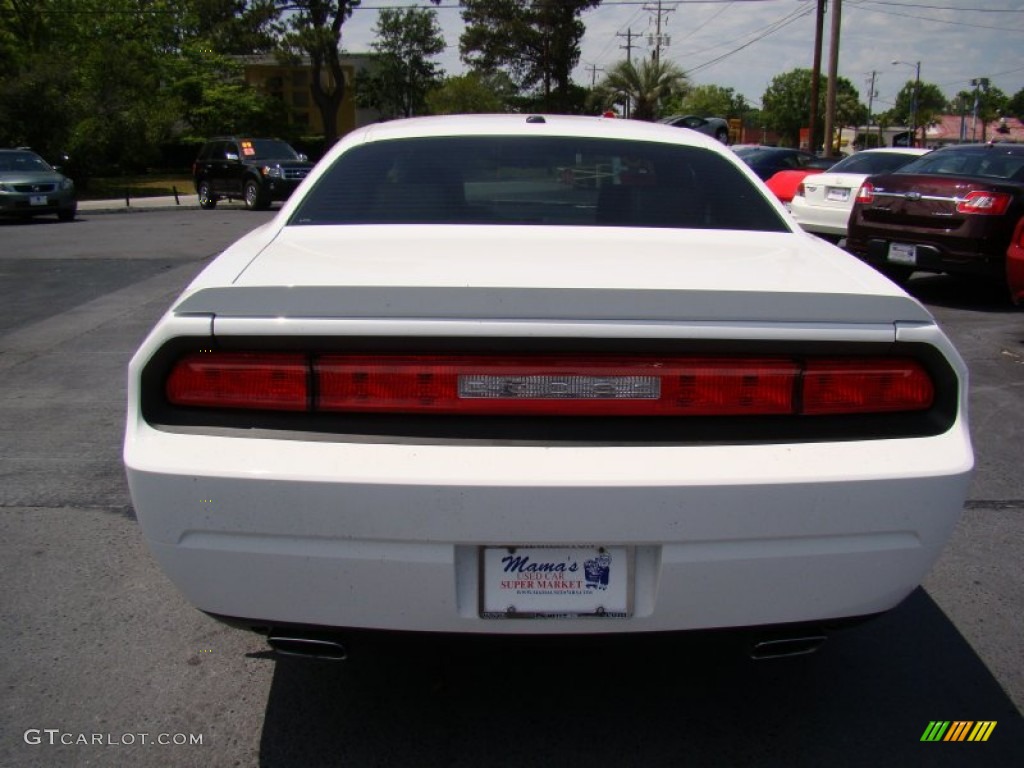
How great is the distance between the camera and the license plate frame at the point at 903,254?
8.94m

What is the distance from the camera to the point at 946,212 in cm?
870

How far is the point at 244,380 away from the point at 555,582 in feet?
2.78

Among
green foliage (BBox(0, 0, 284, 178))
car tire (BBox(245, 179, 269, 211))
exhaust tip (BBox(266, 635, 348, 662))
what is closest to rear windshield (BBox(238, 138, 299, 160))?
car tire (BBox(245, 179, 269, 211))

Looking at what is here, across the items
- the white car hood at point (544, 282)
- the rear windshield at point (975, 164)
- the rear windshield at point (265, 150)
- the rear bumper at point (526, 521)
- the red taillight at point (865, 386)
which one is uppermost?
the rear windshield at point (265, 150)

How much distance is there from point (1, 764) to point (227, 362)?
1.26 meters

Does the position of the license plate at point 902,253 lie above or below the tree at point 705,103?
below

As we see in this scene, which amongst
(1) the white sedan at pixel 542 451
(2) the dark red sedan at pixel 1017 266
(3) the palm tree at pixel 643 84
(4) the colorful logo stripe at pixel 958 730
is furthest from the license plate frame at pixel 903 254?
(3) the palm tree at pixel 643 84

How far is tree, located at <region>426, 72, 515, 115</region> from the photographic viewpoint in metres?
59.8

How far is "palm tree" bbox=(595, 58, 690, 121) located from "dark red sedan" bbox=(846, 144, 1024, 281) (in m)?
50.3

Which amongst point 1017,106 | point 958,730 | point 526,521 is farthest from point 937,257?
point 1017,106

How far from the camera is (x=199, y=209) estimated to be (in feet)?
78.0

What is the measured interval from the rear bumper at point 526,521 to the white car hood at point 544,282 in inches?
11.9

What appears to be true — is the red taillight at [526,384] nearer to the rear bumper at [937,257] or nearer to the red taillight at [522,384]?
the red taillight at [522,384]

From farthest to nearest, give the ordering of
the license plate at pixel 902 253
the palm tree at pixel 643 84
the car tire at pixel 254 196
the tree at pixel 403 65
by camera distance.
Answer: the tree at pixel 403 65, the palm tree at pixel 643 84, the car tire at pixel 254 196, the license plate at pixel 902 253
